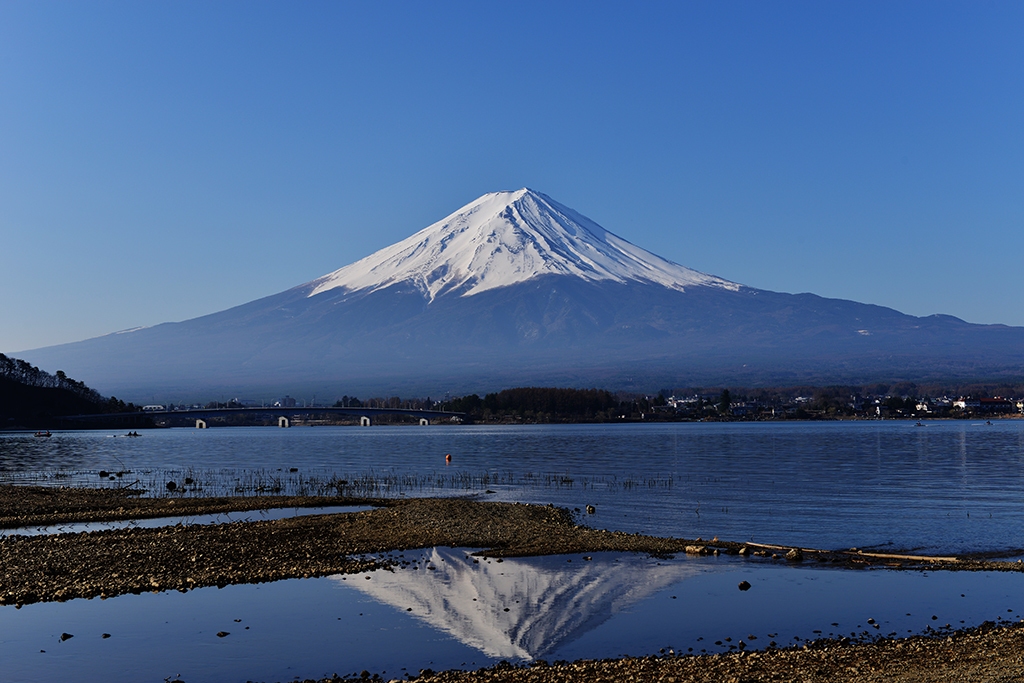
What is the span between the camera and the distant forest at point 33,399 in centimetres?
16300

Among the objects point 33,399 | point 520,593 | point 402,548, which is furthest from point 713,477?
point 33,399

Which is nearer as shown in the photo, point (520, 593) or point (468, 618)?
point (468, 618)

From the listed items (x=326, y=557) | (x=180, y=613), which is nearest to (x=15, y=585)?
(x=180, y=613)

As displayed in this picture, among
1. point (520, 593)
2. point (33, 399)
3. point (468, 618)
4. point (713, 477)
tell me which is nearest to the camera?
point (468, 618)

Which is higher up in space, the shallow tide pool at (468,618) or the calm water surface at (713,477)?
the shallow tide pool at (468,618)

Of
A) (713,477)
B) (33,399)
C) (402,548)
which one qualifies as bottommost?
(713,477)

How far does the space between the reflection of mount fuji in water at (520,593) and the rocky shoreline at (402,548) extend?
1630mm

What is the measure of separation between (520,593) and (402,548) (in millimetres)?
8421

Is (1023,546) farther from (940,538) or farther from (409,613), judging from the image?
(409,613)

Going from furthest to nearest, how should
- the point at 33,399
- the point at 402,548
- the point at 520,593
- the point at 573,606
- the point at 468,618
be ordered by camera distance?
the point at 33,399 → the point at 402,548 → the point at 520,593 → the point at 573,606 → the point at 468,618

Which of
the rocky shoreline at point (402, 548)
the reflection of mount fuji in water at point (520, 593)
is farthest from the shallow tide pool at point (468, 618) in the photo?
the rocky shoreline at point (402, 548)

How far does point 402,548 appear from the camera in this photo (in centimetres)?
3131

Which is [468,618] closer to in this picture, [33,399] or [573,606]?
[573,606]

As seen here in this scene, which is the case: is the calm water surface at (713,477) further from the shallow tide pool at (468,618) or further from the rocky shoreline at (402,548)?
the shallow tide pool at (468,618)
